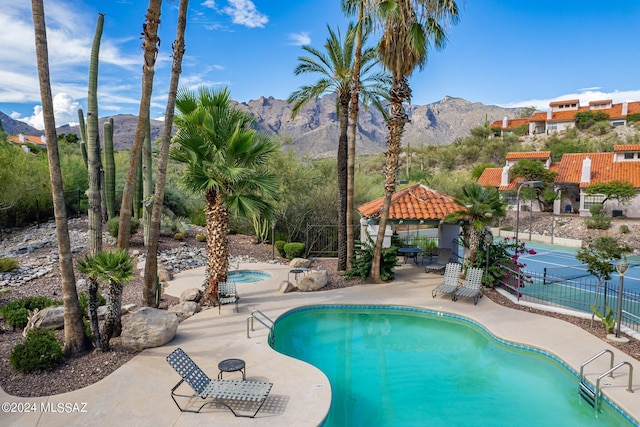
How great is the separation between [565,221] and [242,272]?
86.1 feet

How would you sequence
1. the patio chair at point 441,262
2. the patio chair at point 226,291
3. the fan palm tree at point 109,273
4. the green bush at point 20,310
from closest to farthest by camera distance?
the fan palm tree at point 109,273
the green bush at point 20,310
the patio chair at point 226,291
the patio chair at point 441,262

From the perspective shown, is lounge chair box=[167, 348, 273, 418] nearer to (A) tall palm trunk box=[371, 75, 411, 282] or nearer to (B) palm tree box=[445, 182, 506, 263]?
(A) tall palm trunk box=[371, 75, 411, 282]

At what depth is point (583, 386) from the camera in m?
7.48

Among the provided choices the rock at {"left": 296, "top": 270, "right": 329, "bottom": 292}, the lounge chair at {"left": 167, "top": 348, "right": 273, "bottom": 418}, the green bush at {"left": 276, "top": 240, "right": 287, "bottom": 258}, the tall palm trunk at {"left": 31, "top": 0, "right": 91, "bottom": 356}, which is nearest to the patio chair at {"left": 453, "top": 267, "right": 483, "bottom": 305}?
the rock at {"left": 296, "top": 270, "right": 329, "bottom": 292}

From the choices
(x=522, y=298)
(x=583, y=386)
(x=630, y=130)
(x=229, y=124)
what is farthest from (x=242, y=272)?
(x=630, y=130)

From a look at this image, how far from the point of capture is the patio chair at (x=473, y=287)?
41.0ft

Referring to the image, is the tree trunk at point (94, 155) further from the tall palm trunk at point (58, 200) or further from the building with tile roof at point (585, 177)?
the building with tile roof at point (585, 177)

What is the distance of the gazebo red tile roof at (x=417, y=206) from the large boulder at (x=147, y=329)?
9.06 m

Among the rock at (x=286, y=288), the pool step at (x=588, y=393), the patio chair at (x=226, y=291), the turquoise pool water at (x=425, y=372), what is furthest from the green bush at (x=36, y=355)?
the pool step at (x=588, y=393)

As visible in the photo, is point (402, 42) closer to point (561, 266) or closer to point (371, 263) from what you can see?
point (371, 263)

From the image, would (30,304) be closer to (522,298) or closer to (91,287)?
(91,287)

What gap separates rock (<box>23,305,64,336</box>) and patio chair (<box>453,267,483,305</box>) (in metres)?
10.6

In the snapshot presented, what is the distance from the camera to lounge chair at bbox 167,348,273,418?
635cm

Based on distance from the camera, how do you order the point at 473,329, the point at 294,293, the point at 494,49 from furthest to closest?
the point at 494,49 → the point at 294,293 → the point at 473,329
